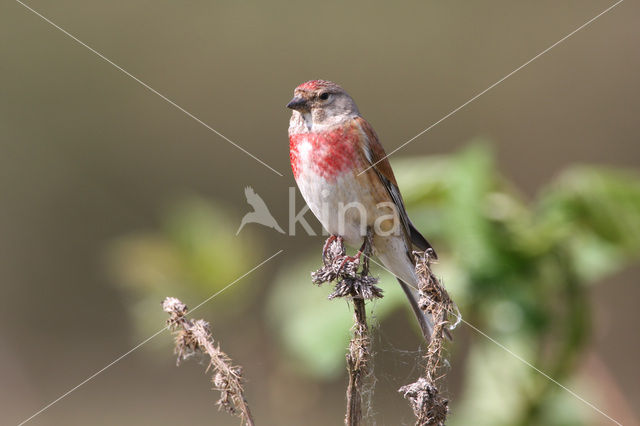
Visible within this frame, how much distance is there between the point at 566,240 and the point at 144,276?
1.88 meters

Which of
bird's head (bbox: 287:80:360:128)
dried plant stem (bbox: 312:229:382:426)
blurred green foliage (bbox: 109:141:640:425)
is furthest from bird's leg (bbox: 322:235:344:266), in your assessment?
bird's head (bbox: 287:80:360:128)

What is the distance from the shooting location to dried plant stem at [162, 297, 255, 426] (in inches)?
57.6

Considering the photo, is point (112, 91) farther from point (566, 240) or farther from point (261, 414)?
point (566, 240)

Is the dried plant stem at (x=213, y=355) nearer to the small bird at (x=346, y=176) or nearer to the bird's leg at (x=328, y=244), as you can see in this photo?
the bird's leg at (x=328, y=244)

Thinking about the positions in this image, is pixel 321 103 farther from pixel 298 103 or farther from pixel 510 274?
pixel 510 274

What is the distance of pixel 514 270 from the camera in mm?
2635

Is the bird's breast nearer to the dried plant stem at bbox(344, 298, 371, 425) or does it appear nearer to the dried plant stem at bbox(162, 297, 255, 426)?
the dried plant stem at bbox(344, 298, 371, 425)

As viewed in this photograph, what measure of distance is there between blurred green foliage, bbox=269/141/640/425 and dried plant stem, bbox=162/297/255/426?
112 centimetres

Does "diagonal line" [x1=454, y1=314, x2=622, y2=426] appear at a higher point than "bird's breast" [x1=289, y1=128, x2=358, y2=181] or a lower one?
lower

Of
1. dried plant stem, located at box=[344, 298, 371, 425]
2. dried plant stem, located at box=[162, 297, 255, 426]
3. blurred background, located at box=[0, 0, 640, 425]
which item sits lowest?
blurred background, located at box=[0, 0, 640, 425]

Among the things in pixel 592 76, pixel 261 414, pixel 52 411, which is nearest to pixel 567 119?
pixel 592 76

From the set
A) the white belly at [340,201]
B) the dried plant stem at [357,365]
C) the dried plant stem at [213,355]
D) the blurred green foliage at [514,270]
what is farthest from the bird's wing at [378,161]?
the dried plant stem at [213,355]

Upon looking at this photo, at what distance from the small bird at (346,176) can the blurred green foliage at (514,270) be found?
0.22 metres

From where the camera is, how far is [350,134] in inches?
124
